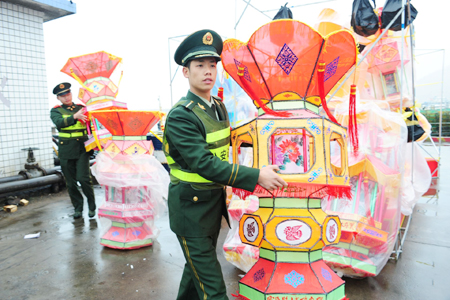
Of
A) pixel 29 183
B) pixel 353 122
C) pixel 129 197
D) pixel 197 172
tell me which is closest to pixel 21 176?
pixel 29 183

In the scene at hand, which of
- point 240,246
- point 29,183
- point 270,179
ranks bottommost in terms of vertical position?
point 240,246

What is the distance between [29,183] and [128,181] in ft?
9.92

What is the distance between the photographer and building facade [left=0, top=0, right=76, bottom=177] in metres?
5.39

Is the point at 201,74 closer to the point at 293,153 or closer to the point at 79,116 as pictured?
the point at 293,153

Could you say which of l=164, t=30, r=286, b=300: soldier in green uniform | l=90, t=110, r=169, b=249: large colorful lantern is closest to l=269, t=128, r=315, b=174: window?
l=164, t=30, r=286, b=300: soldier in green uniform

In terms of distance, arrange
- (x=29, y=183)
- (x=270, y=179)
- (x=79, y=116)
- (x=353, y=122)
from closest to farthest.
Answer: (x=270, y=179) < (x=353, y=122) < (x=79, y=116) < (x=29, y=183)

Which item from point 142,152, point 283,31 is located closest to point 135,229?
point 142,152

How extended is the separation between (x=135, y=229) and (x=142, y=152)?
82cm

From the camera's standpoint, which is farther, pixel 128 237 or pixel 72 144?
pixel 72 144

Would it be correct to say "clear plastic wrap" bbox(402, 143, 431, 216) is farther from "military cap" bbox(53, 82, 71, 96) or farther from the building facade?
the building facade

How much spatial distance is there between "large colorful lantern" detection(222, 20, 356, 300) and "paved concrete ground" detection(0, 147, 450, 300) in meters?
0.99

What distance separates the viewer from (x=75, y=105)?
436 cm

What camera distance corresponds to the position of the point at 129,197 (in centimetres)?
337

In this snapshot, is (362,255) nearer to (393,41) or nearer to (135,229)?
(135,229)
